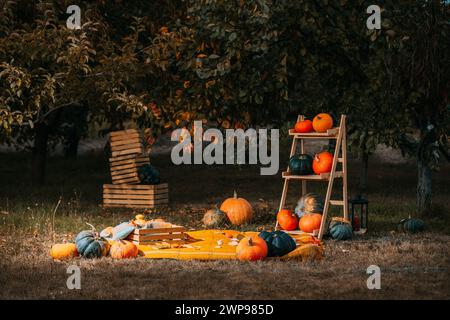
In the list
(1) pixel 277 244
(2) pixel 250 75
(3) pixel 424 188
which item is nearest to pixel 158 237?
(1) pixel 277 244

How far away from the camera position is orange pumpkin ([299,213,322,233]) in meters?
11.7

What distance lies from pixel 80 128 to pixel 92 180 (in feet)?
5.57

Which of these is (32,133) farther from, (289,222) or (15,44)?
(289,222)

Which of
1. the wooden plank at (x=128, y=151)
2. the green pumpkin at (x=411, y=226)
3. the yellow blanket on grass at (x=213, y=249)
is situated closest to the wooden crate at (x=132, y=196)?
the wooden plank at (x=128, y=151)

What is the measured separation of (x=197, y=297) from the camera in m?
7.78

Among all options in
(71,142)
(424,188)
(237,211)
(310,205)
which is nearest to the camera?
(310,205)

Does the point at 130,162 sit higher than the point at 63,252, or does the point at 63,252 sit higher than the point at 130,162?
the point at 130,162

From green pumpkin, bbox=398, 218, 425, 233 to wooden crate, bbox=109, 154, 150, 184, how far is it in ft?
18.7

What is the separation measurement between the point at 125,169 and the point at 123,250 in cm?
676

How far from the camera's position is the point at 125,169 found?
54.4ft

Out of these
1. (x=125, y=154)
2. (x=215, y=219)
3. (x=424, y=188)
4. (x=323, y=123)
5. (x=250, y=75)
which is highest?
(x=250, y=75)

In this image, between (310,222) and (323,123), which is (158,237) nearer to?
(310,222)

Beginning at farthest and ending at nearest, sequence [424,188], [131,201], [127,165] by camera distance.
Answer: [127,165], [131,201], [424,188]

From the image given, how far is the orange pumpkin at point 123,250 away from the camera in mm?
9914
